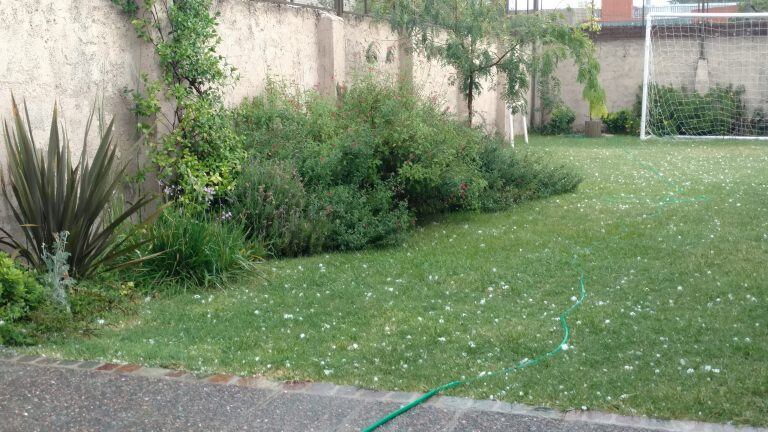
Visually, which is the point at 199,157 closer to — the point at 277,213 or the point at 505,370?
the point at 277,213

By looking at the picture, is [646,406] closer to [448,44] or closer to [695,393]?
[695,393]

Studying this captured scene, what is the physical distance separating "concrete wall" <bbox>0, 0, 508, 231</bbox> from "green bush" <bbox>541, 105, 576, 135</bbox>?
36.3 ft

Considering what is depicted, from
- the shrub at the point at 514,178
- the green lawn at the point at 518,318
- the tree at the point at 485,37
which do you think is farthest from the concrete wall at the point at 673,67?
the green lawn at the point at 518,318

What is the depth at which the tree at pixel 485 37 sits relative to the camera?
10328 mm

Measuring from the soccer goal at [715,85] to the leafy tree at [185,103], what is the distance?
46.6 feet

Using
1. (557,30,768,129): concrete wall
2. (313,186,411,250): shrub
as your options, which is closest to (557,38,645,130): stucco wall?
(557,30,768,129): concrete wall

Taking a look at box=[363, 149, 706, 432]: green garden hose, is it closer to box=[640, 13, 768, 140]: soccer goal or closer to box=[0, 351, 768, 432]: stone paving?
box=[0, 351, 768, 432]: stone paving

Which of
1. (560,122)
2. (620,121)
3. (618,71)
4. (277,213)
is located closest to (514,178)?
(277,213)

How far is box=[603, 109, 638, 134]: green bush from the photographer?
21.0 meters

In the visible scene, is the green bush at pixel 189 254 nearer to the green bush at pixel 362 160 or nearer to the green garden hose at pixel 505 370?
the green bush at pixel 362 160

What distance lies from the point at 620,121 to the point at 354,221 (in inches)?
602

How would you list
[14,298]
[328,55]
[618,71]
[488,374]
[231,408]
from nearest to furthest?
[231,408], [488,374], [14,298], [328,55], [618,71]

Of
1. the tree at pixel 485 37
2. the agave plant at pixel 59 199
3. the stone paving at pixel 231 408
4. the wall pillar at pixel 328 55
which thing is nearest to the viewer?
the stone paving at pixel 231 408

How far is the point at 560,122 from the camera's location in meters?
21.5
